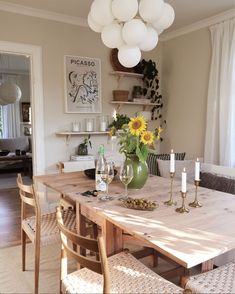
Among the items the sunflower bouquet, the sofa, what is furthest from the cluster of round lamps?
the sofa

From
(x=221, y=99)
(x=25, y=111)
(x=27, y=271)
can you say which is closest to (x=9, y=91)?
(x=25, y=111)

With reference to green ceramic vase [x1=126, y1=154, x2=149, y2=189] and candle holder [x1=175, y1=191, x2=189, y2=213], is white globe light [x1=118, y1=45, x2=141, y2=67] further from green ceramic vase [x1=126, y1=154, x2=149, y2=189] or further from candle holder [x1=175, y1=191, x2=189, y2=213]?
candle holder [x1=175, y1=191, x2=189, y2=213]

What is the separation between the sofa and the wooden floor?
4.76 feet

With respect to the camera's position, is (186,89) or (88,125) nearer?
(88,125)

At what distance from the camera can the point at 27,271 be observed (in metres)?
2.34

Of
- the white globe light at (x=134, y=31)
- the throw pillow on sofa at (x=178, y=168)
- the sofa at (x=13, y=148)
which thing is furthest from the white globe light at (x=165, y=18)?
the sofa at (x=13, y=148)

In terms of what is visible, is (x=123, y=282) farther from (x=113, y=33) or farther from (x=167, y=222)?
(x=113, y=33)

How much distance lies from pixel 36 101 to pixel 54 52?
0.70 m

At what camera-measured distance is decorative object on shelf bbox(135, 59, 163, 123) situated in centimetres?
424

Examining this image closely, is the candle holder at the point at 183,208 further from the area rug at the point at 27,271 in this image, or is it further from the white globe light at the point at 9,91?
the white globe light at the point at 9,91

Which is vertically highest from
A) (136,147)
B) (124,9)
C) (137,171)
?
(124,9)

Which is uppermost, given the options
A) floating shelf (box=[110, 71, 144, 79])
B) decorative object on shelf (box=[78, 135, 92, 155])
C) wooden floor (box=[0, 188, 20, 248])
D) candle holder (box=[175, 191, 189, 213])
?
floating shelf (box=[110, 71, 144, 79])

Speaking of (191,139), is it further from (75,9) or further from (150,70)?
(75,9)

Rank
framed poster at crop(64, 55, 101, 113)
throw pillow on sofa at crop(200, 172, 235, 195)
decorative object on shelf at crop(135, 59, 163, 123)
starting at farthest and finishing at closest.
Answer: decorative object on shelf at crop(135, 59, 163, 123) < framed poster at crop(64, 55, 101, 113) < throw pillow on sofa at crop(200, 172, 235, 195)
